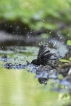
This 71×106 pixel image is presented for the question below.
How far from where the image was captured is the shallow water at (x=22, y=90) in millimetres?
2008

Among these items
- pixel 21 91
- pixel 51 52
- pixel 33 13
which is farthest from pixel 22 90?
pixel 33 13

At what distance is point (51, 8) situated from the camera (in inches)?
132

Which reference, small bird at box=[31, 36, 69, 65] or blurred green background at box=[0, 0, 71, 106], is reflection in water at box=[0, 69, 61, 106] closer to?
blurred green background at box=[0, 0, 71, 106]

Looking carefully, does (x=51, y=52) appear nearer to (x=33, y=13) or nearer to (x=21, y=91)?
(x=21, y=91)

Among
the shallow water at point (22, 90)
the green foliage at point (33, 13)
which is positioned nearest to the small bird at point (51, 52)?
the shallow water at point (22, 90)

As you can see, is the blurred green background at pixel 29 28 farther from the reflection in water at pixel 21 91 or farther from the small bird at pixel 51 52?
the small bird at pixel 51 52

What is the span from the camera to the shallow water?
2008 millimetres

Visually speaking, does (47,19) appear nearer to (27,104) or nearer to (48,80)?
(48,80)

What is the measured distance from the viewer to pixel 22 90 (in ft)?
7.29

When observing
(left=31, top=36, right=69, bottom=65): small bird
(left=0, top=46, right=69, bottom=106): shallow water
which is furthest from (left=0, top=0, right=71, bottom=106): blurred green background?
(left=31, top=36, right=69, bottom=65): small bird

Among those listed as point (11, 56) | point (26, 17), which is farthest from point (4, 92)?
point (26, 17)

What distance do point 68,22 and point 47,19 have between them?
1.49 ft

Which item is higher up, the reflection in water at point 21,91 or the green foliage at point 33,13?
the green foliage at point 33,13

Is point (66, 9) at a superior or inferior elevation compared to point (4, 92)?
superior
